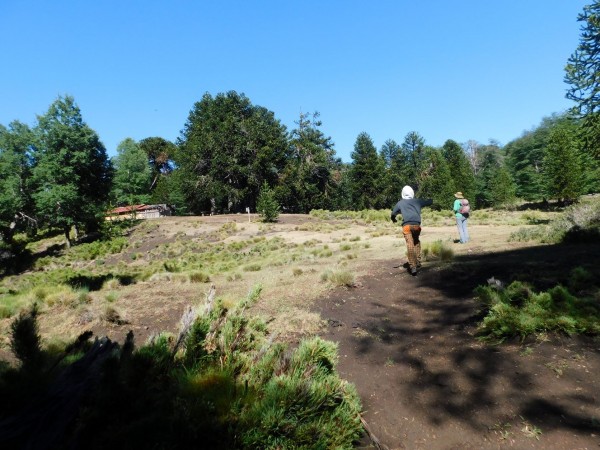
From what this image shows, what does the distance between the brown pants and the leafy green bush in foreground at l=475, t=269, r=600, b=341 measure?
10.1 ft

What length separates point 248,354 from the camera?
321 centimetres

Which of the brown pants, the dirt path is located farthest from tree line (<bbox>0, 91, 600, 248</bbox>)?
the dirt path

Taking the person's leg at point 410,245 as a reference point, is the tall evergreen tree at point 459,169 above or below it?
above

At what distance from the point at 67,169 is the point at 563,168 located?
48436 millimetres

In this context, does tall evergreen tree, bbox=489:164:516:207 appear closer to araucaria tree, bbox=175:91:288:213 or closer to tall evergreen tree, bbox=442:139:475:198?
tall evergreen tree, bbox=442:139:475:198

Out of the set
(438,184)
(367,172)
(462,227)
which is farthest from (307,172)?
(462,227)

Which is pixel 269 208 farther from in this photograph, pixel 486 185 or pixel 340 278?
pixel 486 185

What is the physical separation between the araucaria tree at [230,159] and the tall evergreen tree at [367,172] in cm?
1145

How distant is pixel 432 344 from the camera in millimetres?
5055

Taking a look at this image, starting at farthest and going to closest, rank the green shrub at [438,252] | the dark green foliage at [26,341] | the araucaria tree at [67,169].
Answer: the araucaria tree at [67,169] → the green shrub at [438,252] → the dark green foliage at [26,341]

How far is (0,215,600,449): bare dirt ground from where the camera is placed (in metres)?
3.23

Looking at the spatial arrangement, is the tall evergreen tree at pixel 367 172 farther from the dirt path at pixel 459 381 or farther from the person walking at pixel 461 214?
the dirt path at pixel 459 381

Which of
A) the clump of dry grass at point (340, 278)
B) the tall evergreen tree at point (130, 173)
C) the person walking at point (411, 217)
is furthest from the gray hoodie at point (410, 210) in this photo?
the tall evergreen tree at point (130, 173)

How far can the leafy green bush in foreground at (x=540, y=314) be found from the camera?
15.1ft
